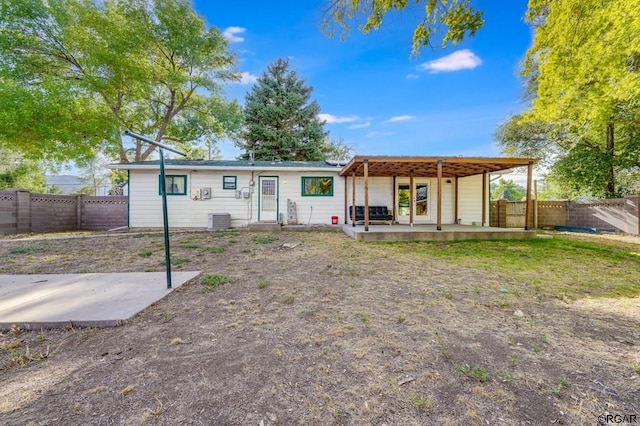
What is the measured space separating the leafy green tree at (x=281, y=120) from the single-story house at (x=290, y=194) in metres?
8.01

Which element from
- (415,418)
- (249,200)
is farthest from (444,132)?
(415,418)

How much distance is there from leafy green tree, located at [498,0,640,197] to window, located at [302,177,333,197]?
701 centimetres

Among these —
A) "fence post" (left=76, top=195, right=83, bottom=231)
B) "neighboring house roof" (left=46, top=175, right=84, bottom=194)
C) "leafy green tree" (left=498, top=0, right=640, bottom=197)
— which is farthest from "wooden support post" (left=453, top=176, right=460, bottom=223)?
"neighboring house roof" (left=46, top=175, right=84, bottom=194)

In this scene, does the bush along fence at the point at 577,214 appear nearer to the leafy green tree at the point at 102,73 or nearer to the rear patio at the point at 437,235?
the rear patio at the point at 437,235

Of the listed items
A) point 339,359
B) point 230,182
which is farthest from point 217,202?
point 339,359

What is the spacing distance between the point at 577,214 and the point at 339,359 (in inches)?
562

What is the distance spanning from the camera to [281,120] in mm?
18859

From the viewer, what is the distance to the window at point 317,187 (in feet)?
34.7

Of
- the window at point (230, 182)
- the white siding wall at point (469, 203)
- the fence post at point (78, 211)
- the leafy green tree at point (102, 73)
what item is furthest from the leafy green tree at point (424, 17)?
A: the leafy green tree at point (102, 73)

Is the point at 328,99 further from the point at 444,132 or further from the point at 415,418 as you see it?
the point at 415,418

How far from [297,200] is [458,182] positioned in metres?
6.55

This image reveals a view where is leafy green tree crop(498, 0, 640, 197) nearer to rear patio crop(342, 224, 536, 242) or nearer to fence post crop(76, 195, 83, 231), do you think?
rear patio crop(342, 224, 536, 242)

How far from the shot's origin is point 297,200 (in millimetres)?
10578

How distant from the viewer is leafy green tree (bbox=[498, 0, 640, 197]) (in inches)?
199
